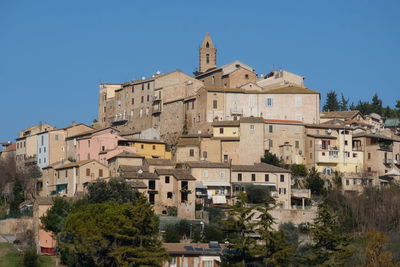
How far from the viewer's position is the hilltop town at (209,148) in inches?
3041

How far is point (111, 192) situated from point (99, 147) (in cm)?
1553

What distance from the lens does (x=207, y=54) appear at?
108562 millimetres

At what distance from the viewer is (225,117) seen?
294 feet

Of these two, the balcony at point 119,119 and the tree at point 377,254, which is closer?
the tree at point 377,254

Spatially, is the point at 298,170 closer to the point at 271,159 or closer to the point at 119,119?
the point at 271,159

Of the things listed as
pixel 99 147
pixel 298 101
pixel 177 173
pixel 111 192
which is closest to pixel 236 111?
pixel 298 101

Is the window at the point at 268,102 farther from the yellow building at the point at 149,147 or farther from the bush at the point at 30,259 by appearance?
the bush at the point at 30,259

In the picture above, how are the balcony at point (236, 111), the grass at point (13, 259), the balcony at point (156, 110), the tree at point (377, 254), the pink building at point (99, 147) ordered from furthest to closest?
1. the balcony at point (156, 110)
2. the balcony at point (236, 111)
3. the pink building at point (99, 147)
4. the grass at point (13, 259)
5. the tree at point (377, 254)

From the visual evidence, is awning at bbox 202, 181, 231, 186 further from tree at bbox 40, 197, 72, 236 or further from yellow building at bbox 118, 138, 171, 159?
tree at bbox 40, 197, 72, 236

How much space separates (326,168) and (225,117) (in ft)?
30.2

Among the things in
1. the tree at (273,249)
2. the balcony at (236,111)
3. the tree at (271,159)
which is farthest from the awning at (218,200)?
the tree at (273,249)

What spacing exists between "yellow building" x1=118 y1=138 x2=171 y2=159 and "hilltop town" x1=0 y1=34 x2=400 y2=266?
0.31 ft

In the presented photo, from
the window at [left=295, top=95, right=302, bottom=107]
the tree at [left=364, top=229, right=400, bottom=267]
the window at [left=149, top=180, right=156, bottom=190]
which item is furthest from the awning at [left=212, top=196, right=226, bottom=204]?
the tree at [left=364, top=229, right=400, bottom=267]

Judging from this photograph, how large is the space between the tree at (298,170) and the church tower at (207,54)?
987 inches
